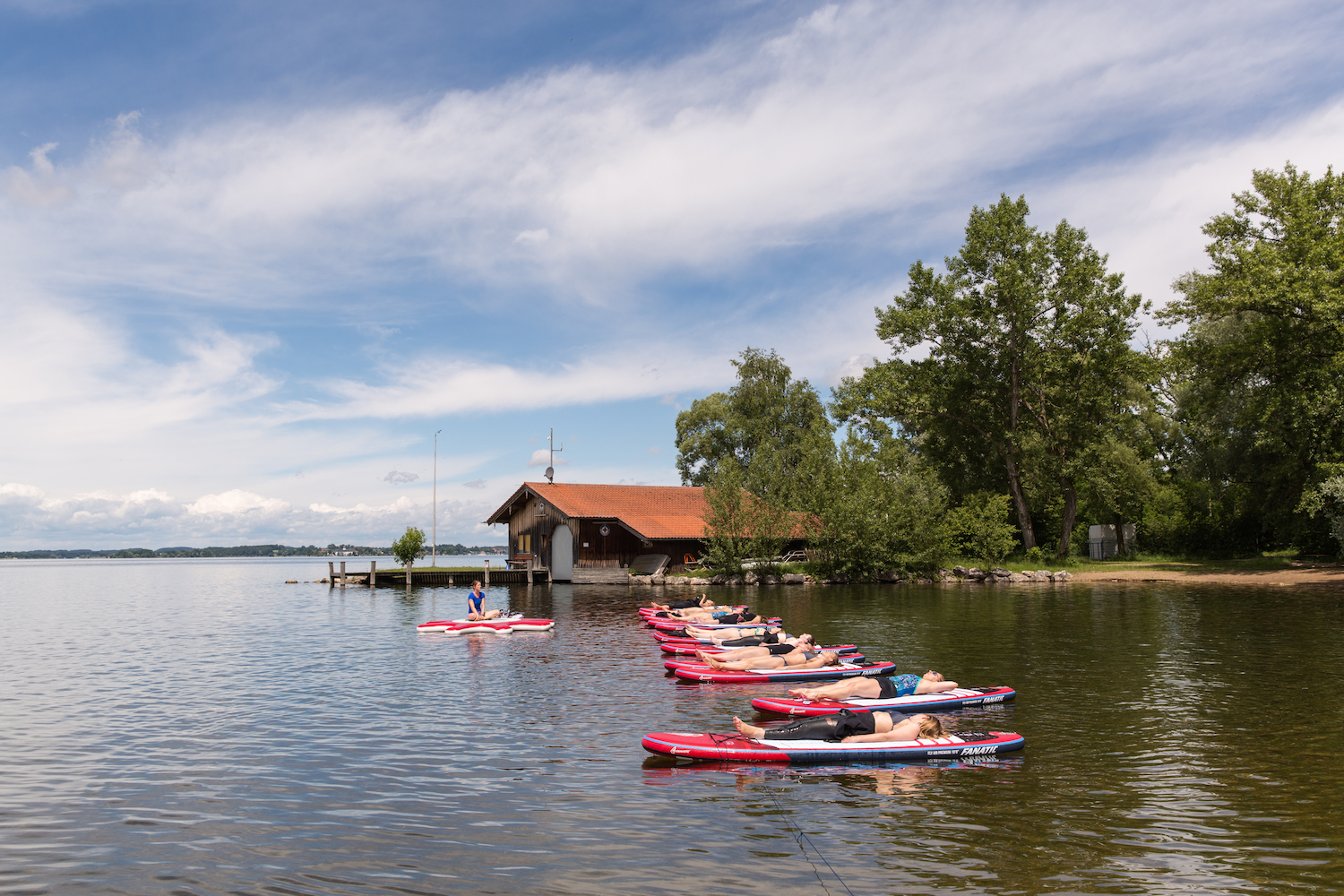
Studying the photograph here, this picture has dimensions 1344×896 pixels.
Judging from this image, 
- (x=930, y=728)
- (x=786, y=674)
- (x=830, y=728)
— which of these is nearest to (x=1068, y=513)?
(x=786, y=674)

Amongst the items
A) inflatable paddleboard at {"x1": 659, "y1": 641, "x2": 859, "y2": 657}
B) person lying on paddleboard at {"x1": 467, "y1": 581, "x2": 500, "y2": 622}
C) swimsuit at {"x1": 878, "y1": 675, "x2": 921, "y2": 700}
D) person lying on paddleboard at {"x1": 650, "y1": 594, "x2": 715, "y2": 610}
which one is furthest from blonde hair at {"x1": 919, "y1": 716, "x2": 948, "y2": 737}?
person lying on paddleboard at {"x1": 467, "y1": 581, "x2": 500, "y2": 622}

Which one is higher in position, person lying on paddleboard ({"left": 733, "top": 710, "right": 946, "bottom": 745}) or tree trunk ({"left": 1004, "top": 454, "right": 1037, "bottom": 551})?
tree trunk ({"left": 1004, "top": 454, "right": 1037, "bottom": 551})

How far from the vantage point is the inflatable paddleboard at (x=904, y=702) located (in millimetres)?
15422

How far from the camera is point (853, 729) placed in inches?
501

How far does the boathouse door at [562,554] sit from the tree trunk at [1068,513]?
3275 cm

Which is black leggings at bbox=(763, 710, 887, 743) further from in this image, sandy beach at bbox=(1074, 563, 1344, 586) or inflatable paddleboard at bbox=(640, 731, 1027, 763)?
sandy beach at bbox=(1074, 563, 1344, 586)

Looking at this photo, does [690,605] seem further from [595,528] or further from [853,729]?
[853,729]

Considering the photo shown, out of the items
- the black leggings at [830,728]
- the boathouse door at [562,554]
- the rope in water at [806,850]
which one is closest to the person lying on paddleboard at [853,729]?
the black leggings at [830,728]

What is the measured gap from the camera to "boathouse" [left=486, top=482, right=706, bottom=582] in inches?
2210

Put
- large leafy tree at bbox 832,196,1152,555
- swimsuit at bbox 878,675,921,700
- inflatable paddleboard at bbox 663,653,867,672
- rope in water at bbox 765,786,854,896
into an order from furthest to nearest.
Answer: large leafy tree at bbox 832,196,1152,555 < inflatable paddleboard at bbox 663,653,867,672 < swimsuit at bbox 878,675,921,700 < rope in water at bbox 765,786,854,896

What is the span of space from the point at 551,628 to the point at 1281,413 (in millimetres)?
39046

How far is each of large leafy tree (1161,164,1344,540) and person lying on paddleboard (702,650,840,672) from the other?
35625 mm

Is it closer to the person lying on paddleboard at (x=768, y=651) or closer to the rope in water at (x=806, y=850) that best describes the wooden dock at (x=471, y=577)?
the person lying on paddleboard at (x=768, y=651)

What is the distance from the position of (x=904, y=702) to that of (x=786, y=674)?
172 inches
